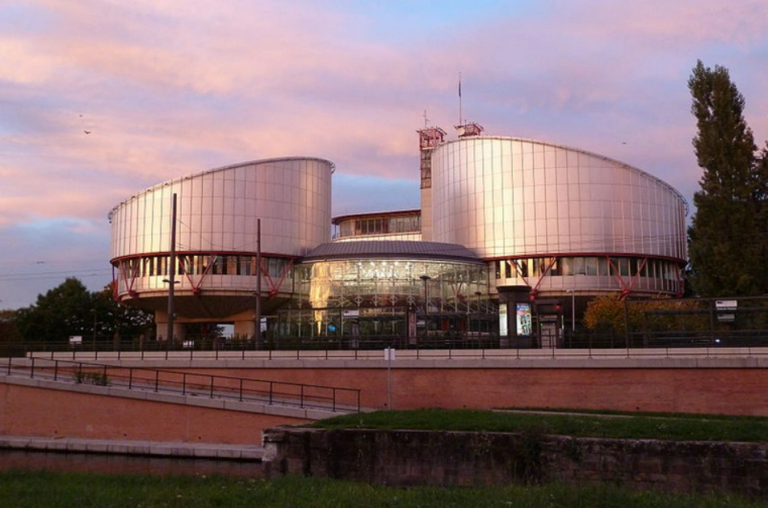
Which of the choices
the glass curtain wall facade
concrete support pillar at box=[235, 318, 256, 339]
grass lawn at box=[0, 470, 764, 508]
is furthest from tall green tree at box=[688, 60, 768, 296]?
concrete support pillar at box=[235, 318, 256, 339]

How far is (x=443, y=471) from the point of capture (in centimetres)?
1995

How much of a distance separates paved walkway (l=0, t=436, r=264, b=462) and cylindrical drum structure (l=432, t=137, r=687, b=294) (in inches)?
1963

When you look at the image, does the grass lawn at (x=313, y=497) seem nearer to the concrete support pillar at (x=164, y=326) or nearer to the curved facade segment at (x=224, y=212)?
the curved facade segment at (x=224, y=212)

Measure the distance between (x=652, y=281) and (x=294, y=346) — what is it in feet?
150

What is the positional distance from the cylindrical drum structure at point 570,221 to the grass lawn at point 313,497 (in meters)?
62.9

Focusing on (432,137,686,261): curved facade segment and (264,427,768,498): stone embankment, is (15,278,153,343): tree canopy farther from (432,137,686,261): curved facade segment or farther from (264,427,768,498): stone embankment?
(264,427,768,498): stone embankment

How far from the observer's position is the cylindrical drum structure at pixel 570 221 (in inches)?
2965

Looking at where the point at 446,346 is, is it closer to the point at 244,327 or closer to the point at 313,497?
the point at 313,497

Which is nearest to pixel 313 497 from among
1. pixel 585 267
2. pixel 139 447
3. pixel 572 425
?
pixel 572 425

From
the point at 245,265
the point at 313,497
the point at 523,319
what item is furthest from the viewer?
the point at 245,265

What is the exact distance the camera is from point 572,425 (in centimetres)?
2028

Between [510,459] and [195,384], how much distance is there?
70.7 ft

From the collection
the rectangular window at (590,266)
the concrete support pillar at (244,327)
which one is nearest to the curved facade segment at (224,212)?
the concrete support pillar at (244,327)

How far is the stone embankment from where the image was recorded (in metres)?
17.2
